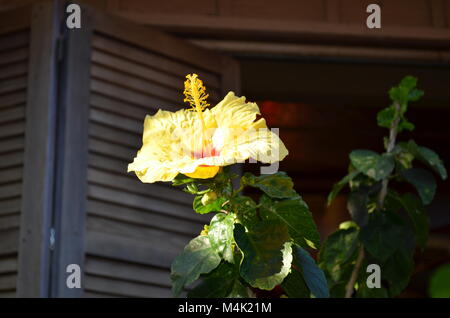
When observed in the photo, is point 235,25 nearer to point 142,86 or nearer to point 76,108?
point 142,86

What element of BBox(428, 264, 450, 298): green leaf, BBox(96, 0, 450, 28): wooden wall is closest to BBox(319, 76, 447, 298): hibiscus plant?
BBox(428, 264, 450, 298): green leaf

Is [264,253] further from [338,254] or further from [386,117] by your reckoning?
[386,117]

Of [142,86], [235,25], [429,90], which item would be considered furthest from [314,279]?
[429,90]

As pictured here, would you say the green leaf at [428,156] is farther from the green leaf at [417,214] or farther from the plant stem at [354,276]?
the plant stem at [354,276]

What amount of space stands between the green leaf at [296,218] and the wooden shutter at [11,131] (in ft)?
5.92

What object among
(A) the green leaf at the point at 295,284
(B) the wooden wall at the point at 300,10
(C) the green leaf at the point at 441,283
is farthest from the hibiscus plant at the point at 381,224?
(B) the wooden wall at the point at 300,10

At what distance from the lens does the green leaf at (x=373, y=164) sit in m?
1.92

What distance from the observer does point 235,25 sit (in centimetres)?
343

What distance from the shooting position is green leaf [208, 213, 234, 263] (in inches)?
43.5

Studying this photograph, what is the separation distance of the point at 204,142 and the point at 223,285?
253 millimetres

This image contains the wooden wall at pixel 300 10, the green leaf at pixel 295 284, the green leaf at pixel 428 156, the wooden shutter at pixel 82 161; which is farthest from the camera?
the wooden wall at pixel 300 10

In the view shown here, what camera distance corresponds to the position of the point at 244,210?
3.73ft
